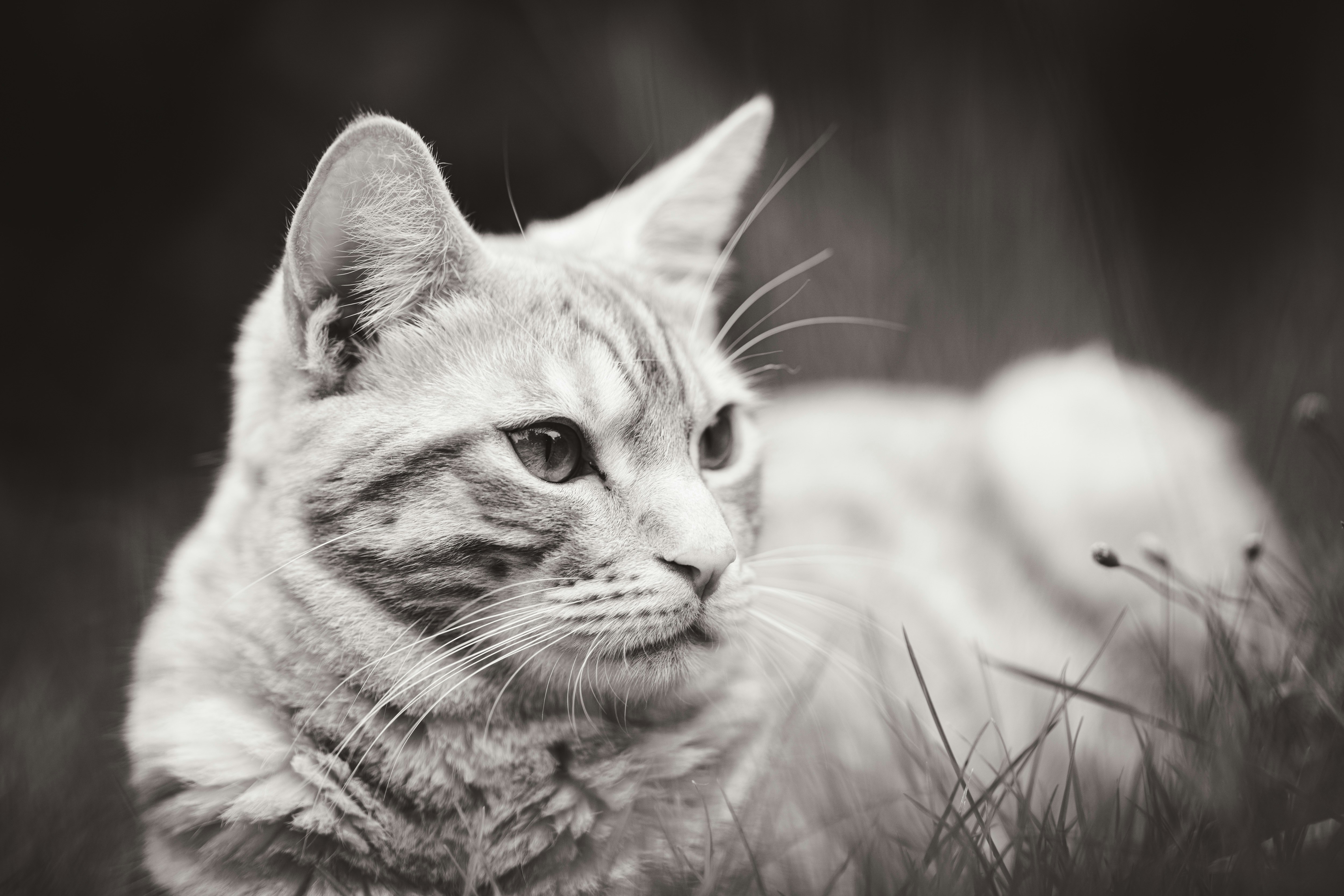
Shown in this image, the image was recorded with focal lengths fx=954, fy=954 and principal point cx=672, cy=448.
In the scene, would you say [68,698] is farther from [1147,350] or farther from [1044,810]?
[1147,350]

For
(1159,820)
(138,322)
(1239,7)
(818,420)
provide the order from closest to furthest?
(1159,820)
(818,420)
(138,322)
(1239,7)

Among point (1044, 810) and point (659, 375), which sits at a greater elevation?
point (659, 375)

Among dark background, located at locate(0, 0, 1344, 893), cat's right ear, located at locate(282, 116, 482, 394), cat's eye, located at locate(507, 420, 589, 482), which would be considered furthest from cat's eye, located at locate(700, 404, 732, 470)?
dark background, located at locate(0, 0, 1344, 893)

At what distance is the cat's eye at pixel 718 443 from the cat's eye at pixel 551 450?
1.00 feet

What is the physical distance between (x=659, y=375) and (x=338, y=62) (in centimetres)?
230

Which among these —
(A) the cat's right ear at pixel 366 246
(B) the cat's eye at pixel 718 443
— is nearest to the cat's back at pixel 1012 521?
(B) the cat's eye at pixel 718 443

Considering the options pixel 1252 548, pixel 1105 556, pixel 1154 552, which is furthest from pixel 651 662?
pixel 1252 548

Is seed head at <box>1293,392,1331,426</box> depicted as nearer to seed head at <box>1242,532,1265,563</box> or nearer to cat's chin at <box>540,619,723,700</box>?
seed head at <box>1242,532,1265,563</box>

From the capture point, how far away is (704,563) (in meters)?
1.26

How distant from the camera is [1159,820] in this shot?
120 cm

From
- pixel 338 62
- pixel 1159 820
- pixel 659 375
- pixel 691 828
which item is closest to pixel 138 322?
pixel 338 62

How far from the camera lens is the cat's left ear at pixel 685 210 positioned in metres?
1.78

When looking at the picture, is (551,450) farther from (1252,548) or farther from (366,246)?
(1252,548)

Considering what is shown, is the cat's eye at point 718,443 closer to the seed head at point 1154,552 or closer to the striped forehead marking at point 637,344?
the striped forehead marking at point 637,344
